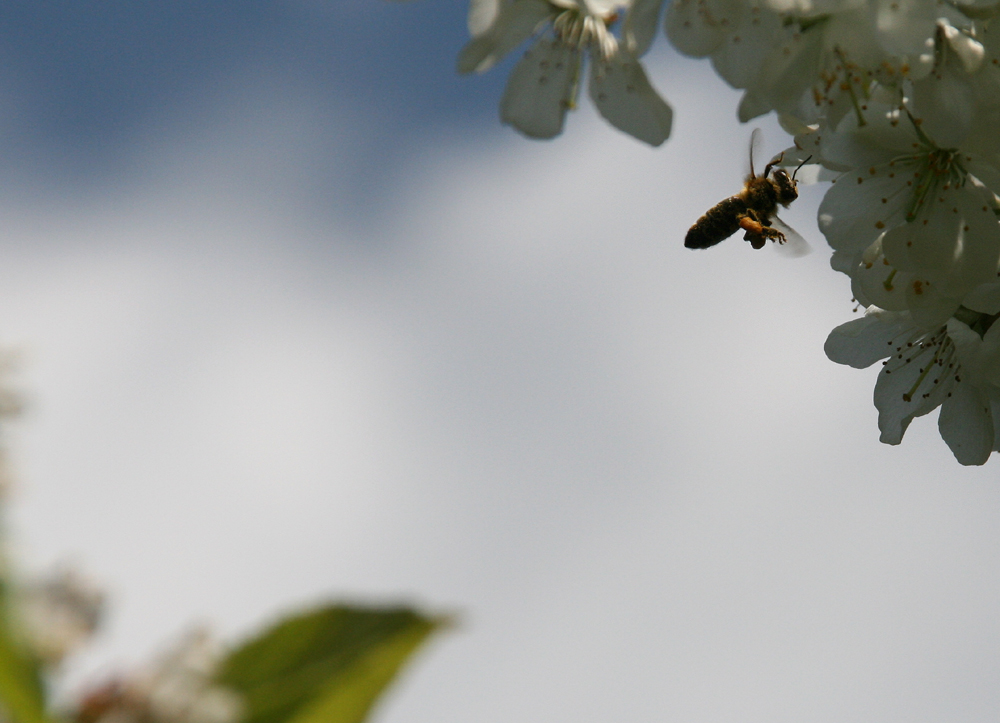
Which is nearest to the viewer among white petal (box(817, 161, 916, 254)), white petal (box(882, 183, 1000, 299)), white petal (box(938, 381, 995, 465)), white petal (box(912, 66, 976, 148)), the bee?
white petal (box(912, 66, 976, 148))

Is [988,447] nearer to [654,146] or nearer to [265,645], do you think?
[654,146]

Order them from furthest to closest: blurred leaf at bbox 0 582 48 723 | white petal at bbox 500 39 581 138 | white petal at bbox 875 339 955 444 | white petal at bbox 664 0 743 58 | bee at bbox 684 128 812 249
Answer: bee at bbox 684 128 812 249 < white petal at bbox 875 339 955 444 < white petal at bbox 500 39 581 138 < white petal at bbox 664 0 743 58 < blurred leaf at bbox 0 582 48 723

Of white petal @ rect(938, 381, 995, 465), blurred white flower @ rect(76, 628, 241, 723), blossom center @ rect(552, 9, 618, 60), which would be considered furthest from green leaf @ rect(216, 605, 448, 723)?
white petal @ rect(938, 381, 995, 465)

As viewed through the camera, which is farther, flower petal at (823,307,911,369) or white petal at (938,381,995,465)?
flower petal at (823,307,911,369)

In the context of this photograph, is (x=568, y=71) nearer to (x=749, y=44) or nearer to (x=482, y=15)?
(x=482, y=15)

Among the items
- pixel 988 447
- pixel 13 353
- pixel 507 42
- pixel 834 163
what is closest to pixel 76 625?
pixel 13 353

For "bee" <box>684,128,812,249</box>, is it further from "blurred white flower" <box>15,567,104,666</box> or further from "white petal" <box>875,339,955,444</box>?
"blurred white flower" <box>15,567,104,666</box>

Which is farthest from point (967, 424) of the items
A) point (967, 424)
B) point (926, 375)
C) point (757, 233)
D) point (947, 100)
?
point (947, 100)
